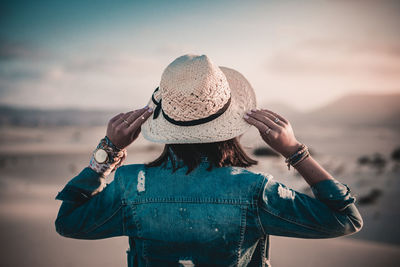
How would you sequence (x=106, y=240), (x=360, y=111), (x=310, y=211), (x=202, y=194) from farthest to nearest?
1. (x=360, y=111)
2. (x=106, y=240)
3. (x=202, y=194)
4. (x=310, y=211)

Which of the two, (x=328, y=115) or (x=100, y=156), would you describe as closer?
(x=100, y=156)

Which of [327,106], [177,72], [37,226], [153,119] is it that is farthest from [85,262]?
[327,106]

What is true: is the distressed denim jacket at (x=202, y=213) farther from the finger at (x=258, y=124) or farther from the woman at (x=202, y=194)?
the finger at (x=258, y=124)

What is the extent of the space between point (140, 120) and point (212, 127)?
1.34 feet

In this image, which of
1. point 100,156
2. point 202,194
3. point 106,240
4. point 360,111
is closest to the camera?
point 202,194

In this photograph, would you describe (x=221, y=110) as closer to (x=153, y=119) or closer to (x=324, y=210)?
(x=153, y=119)

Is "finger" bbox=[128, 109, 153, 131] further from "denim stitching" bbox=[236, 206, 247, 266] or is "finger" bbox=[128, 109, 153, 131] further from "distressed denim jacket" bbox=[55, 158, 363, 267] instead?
"denim stitching" bbox=[236, 206, 247, 266]

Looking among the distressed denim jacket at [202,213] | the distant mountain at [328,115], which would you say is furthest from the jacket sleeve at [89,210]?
the distant mountain at [328,115]

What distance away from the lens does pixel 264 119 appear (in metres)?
1.53

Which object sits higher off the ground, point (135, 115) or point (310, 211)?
point (135, 115)

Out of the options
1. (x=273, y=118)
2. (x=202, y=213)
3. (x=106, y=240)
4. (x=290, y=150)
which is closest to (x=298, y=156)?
(x=290, y=150)

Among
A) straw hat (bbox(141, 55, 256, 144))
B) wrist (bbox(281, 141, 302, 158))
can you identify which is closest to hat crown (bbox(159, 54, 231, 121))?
straw hat (bbox(141, 55, 256, 144))

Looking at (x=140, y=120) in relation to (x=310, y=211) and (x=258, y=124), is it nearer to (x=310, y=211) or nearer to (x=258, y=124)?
(x=258, y=124)

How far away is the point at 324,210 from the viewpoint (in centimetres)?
138
